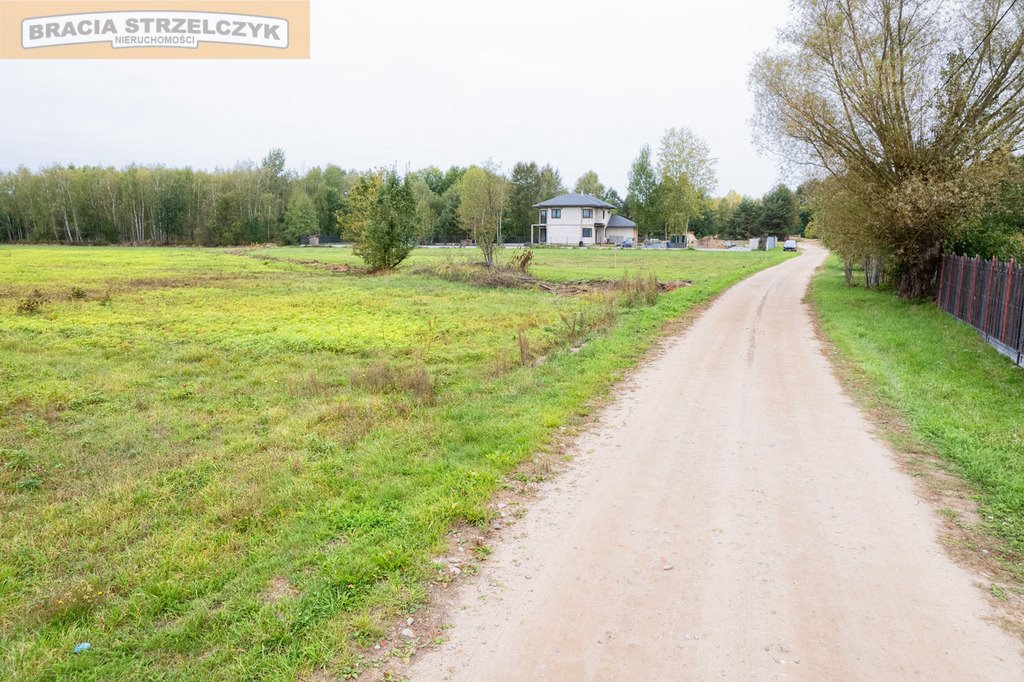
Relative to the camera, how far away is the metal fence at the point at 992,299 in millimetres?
11922

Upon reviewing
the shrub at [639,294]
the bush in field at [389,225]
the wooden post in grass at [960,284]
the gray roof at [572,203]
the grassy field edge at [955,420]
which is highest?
the gray roof at [572,203]

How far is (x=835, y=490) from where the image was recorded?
588 cm

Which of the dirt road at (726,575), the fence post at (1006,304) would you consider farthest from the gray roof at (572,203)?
the dirt road at (726,575)

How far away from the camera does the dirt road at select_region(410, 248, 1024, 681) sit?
3574 millimetres

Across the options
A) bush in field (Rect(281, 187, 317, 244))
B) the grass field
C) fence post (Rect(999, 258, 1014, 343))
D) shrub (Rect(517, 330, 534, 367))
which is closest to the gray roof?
bush in field (Rect(281, 187, 317, 244))

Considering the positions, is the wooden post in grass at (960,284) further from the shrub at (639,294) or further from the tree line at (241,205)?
the tree line at (241,205)

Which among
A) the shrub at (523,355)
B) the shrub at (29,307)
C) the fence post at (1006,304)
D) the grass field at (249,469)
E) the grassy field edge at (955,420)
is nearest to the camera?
the grass field at (249,469)

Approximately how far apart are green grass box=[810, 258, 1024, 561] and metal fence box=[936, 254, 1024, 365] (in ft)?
0.86

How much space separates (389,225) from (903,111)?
24.6m

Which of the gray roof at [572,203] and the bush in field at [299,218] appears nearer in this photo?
the gray roof at [572,203]

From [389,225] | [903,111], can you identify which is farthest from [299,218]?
[903,111]

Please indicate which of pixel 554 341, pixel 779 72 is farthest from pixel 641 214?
pixel 554 341

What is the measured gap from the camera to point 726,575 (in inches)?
175

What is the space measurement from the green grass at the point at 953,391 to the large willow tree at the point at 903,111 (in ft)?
11.2
